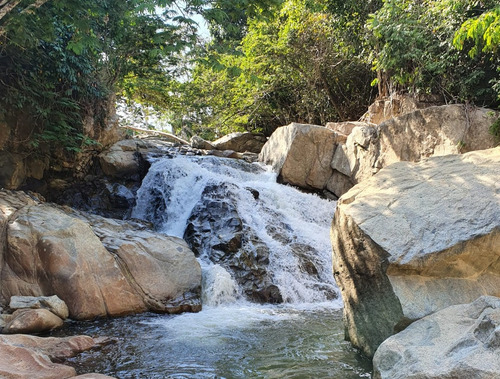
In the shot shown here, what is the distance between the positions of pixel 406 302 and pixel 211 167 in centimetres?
799

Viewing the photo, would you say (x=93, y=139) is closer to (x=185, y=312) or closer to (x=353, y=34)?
(x=185, y=312)

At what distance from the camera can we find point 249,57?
45.9 ft

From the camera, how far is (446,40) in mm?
9016

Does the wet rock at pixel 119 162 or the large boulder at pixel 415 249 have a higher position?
the wet rock at pixel 119 162

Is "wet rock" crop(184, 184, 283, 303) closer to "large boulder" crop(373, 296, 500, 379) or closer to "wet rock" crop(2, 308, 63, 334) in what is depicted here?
"wet rock" crop(2, 308, 63, 334)

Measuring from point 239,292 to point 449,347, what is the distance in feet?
14.4

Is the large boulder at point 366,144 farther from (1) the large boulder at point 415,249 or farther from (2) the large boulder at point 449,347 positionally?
(2) the large boulder at point 449,347

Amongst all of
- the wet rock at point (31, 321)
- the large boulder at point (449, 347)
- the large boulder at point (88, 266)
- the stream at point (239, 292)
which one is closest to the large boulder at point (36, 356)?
the stream at point (239, 292)

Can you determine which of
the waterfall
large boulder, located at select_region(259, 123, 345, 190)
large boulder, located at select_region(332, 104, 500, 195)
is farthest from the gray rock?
large boulder, located at select_region(259, 123, 345, 190)

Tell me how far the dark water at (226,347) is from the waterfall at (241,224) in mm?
896

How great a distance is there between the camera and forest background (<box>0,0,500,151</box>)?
5.46m

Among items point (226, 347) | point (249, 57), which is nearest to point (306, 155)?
point (249, 57)

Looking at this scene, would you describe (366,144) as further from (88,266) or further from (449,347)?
(449,347)

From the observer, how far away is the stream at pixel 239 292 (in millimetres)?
4012
